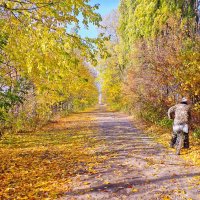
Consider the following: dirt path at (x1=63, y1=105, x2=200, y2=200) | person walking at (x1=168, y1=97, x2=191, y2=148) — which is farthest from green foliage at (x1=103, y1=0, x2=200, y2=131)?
dirt path at (x1=63, y1=105, x2=200, y2=200)

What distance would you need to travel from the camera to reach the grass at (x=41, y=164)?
21.0 feet

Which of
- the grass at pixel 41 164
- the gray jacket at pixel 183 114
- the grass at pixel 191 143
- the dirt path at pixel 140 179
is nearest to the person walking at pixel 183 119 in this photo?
the gray jacket at pixel 183 114

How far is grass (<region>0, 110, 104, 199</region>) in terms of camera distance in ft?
21.0

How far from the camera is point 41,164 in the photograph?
29.1 ft

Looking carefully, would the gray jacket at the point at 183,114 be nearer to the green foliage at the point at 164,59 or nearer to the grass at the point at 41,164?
the green foliage at the point at 164,59

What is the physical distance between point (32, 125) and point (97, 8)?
1037 centimetres

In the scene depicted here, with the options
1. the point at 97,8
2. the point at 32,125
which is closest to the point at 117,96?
the point at 32,125

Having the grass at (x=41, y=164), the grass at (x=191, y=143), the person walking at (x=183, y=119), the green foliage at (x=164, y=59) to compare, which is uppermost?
the green foliage at (x=164, y=59)

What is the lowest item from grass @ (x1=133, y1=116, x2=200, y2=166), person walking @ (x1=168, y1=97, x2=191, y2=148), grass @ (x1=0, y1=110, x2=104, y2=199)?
grass @ (x1=0, y1=110, x2=104, y2=199)

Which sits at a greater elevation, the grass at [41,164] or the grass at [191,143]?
the grass at [191,143]

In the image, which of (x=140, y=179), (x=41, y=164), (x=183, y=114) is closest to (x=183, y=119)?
(x=183, y=114)

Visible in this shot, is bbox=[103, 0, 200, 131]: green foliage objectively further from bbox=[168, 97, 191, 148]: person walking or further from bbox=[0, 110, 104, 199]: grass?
bbox=[0, 110, 104, 199]: grass

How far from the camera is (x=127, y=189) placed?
6.14 meters

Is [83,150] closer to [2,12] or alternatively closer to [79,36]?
[79,36]
